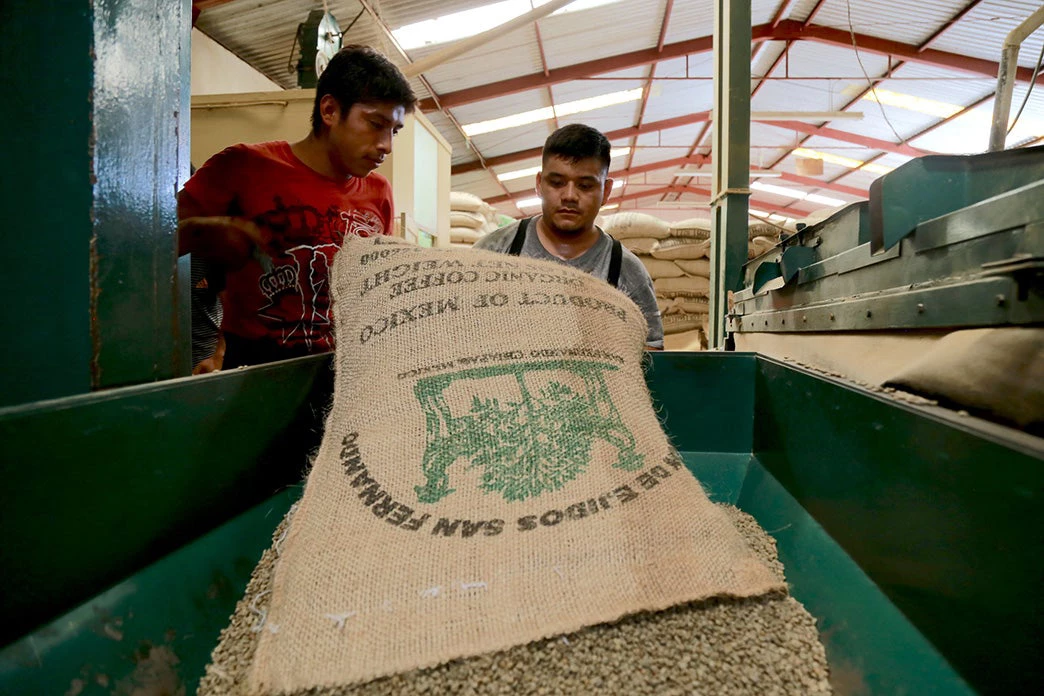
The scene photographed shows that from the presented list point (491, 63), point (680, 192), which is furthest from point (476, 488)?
point (680, 192)

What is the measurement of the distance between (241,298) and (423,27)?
421 centimetres

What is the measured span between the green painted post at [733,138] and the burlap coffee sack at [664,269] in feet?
8.18

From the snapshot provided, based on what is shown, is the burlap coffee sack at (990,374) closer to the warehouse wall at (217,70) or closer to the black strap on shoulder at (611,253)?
the black strap on shoulder at (611,253)

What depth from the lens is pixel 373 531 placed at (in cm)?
67

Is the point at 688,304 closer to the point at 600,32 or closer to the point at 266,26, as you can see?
the point at 600,32

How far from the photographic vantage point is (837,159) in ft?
34.9

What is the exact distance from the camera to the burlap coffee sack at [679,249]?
4.80m

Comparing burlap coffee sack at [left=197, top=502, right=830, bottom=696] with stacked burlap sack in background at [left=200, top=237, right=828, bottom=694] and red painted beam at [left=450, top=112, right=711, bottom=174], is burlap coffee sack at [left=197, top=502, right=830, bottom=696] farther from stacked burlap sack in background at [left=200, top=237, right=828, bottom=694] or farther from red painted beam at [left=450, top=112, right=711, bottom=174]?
red painted beam at [left=450, top=112, right=711, bottom=174]

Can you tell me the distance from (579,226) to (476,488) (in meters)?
1.06

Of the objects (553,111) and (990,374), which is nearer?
(990,374)

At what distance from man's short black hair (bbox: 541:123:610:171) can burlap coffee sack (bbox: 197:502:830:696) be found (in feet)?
4.02

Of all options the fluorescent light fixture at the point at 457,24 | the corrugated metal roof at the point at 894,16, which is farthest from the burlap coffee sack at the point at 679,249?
the corrugated metal roof at the point at 894,16

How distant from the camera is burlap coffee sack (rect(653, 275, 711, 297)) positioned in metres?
4.86

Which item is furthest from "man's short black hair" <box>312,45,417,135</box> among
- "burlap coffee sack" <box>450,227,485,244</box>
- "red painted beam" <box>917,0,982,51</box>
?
"red painted beam" <box>917,0,982,51</box>
